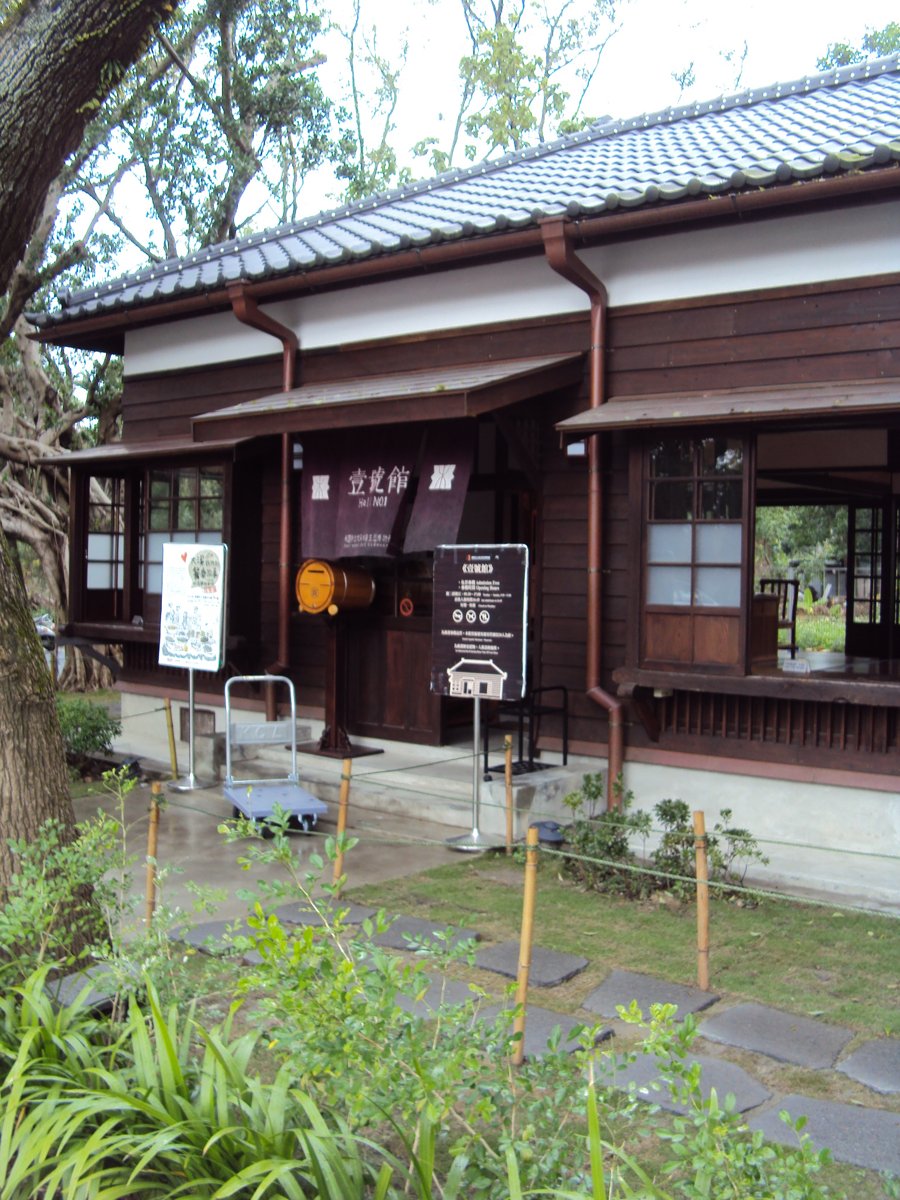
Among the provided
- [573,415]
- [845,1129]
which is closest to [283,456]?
[573,415]

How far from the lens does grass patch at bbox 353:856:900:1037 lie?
5641 millimetres

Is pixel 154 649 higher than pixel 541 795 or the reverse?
higher

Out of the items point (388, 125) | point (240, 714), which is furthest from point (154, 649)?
point (388, 125)

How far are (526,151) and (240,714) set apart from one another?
283 inches

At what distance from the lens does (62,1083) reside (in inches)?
150

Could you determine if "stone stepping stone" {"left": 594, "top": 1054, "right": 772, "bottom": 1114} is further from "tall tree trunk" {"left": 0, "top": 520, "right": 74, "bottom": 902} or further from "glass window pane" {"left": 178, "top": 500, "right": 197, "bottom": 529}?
"glass window pane" {"left": 178, "top": 500, "right": 197, "bottom": 529}

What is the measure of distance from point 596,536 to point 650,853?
2.40 metres

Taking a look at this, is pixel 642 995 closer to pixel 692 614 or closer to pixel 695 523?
pixel 692 614

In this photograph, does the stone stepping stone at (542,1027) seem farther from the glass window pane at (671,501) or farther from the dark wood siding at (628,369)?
the glass window pane at (671,501)

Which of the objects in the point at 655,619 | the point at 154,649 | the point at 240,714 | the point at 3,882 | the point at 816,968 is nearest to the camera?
the point at 3,882

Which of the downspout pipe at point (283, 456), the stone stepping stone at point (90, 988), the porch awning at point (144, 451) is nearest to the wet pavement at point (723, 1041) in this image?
the stone stepping stone at point (90, 988)

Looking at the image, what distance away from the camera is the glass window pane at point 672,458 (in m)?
8.27

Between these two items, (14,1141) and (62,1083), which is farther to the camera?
(62,1083)

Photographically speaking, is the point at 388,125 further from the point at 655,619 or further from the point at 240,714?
the point at 655,619
